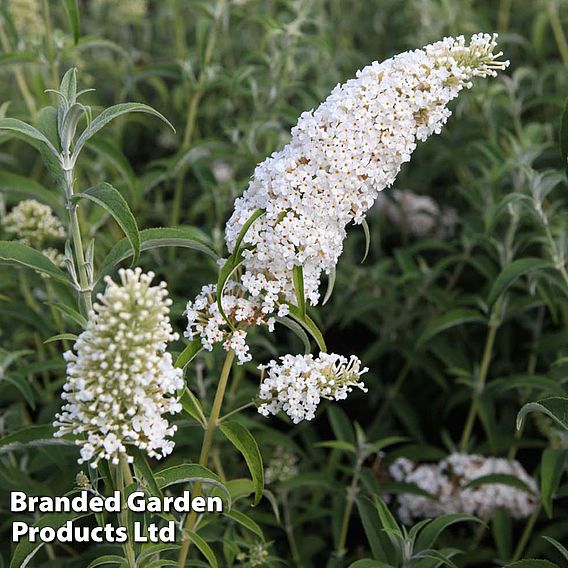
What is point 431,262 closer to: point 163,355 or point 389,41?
point 389,41

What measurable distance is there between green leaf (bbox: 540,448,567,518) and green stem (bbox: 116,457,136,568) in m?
1.40

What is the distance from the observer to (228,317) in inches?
82.7

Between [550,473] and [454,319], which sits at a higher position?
[454,319]

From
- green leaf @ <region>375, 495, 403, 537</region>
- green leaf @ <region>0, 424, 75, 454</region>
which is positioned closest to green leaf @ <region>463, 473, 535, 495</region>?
green leaf @ <region>375, 495, 403, 537</region>

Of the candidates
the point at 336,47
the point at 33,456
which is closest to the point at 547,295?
the point at 33,456

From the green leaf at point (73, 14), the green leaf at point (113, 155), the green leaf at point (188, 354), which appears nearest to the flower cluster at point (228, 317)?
the green leaf at point (188, 354)

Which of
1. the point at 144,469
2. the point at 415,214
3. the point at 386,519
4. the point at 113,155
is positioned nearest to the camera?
the point at 144,469

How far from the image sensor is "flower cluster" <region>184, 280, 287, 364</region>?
206 cm

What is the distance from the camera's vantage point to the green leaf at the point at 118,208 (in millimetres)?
1901

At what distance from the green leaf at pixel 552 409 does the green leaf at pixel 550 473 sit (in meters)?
0.62

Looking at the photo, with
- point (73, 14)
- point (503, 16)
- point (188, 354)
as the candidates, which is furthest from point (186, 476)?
point (503, 16)

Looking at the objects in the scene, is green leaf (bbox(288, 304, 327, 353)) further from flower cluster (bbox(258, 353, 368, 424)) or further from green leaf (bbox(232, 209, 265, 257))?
green leaf (bbox(232, 209, 265, 257))

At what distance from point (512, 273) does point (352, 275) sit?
1356mm

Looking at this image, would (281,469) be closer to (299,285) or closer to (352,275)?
(352,275)
